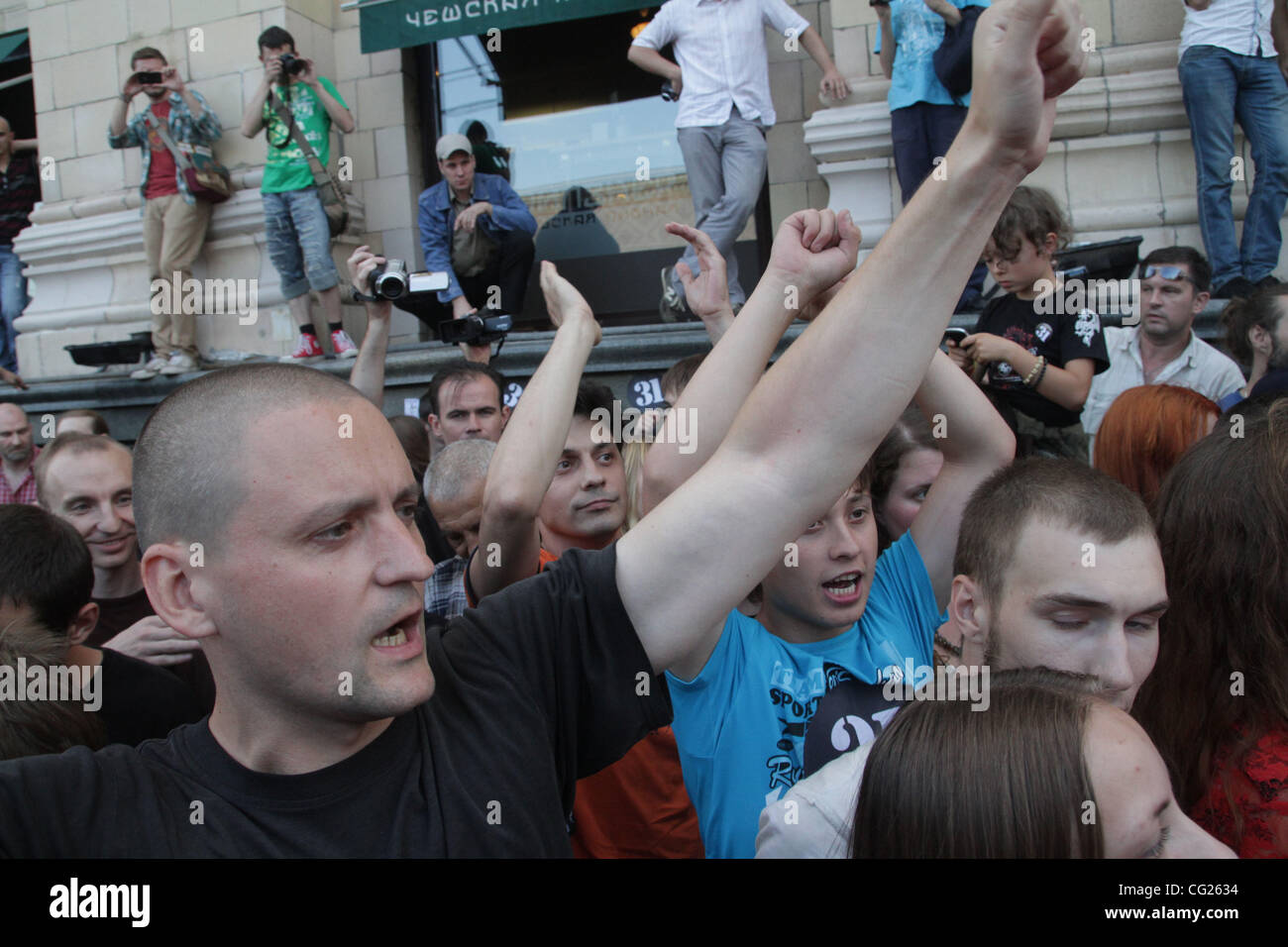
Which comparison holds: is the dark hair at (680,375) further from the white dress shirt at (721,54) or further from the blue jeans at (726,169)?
the white dress shirt at (721,54)

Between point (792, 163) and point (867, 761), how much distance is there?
5.93 m

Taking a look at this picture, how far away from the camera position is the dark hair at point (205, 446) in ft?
3.84

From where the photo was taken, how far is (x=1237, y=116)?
4914 mm

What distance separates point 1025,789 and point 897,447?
1610mm

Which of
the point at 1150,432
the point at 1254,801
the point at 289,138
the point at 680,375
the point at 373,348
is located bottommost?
the point at 1254,801

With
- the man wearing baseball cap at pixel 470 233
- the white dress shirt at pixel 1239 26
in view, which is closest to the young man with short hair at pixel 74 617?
the man wearing baseball cap at pixel 470 233

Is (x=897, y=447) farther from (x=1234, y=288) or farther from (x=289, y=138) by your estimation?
(x=289, y=138)

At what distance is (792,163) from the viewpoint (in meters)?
6.63

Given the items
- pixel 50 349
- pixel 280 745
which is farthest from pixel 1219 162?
pixel 50 349

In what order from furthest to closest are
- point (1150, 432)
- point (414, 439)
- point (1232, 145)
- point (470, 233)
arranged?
point (470, 233)
point (1232, 145)
point (414, 439)
point (1150, 432)

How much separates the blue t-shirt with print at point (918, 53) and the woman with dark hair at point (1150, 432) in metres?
2.94

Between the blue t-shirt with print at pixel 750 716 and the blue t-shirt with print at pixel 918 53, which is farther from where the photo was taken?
the blue t-shirt with print at pixel 918 53

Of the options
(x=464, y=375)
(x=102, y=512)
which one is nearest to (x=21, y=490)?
(x=102, y=512)
